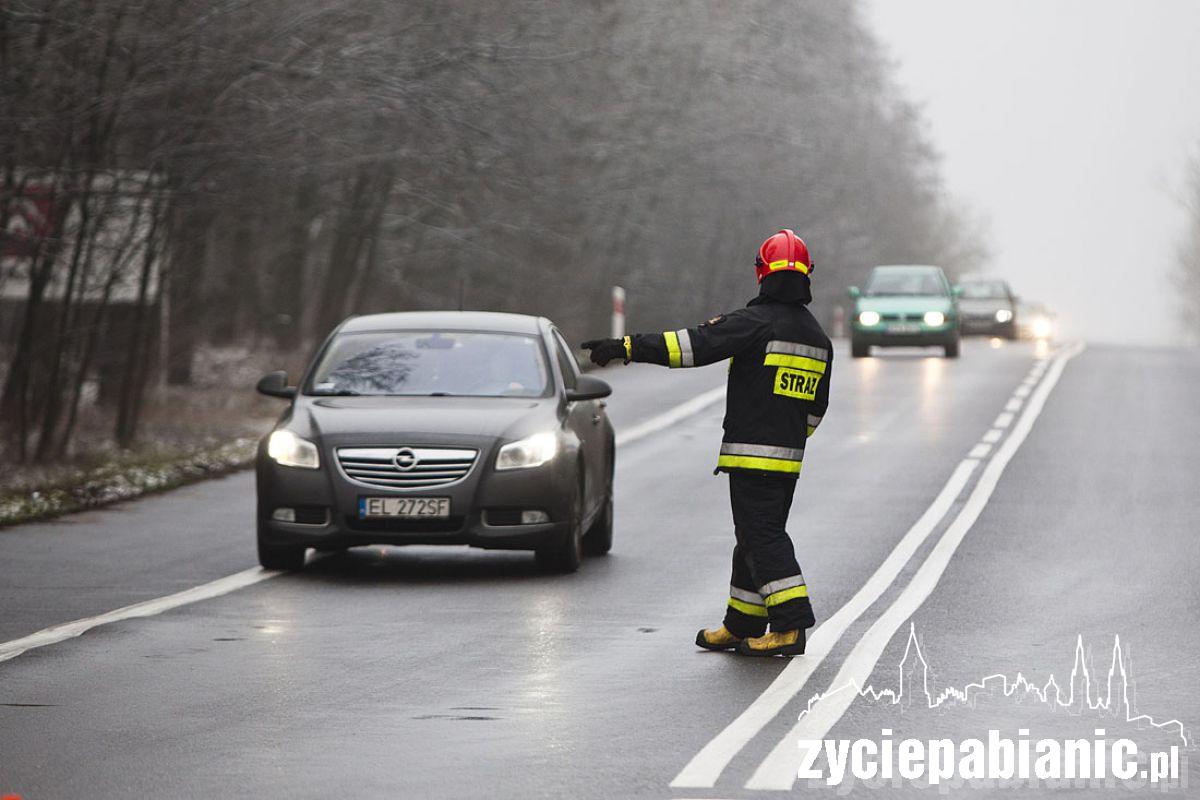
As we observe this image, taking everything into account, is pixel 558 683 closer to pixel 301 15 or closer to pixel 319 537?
pixel 319 537

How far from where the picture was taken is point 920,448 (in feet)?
76.1

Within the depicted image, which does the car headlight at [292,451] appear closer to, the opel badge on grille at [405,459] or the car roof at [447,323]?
A: the opel badge on grille at [405,459]

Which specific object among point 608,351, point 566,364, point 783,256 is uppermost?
point 783,256

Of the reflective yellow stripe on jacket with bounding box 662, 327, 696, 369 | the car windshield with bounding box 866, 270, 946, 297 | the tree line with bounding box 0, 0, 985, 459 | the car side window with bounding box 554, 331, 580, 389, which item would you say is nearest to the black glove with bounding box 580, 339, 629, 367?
the reflective yellow stripe on jacket with bounding box 662, 327, 696, 369

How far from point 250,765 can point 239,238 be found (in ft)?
105

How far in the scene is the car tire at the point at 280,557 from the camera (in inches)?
555

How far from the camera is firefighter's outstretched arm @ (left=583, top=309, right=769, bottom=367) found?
10281 mm

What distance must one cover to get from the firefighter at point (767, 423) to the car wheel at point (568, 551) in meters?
3.17

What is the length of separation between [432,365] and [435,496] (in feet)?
4.90

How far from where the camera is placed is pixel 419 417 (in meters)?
14.0

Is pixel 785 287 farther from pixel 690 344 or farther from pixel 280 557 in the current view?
pixel 280 557

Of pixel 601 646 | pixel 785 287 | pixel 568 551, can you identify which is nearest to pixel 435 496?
pixel 568 551

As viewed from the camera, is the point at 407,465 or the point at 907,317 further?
the point at 907,317

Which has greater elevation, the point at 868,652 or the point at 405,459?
the point at 405,459
